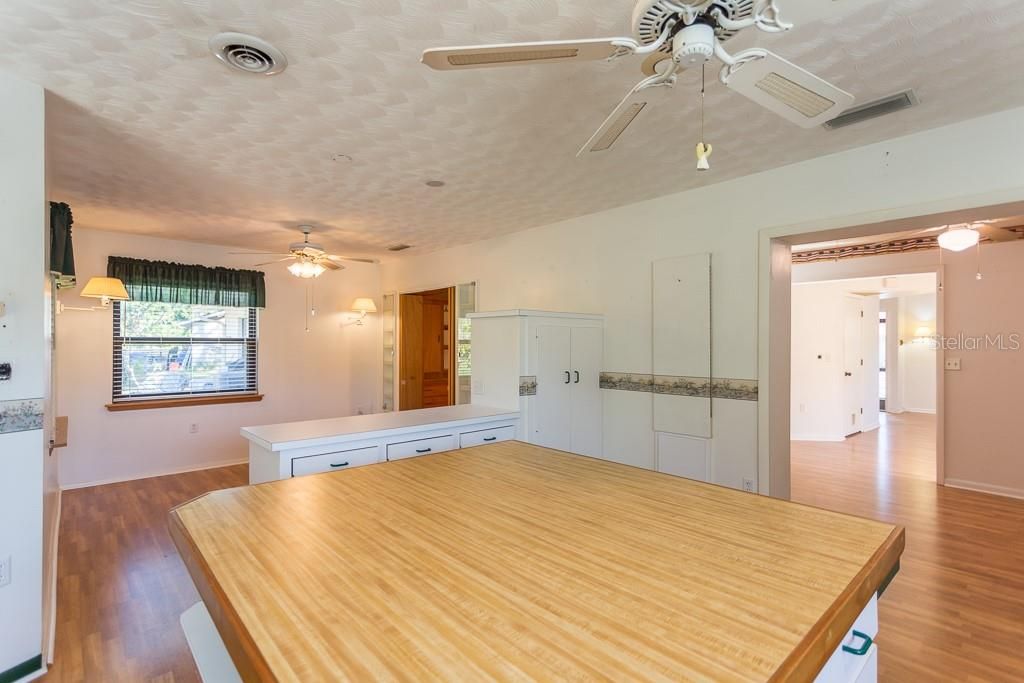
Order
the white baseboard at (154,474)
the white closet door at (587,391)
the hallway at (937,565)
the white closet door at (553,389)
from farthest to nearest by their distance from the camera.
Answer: the white baseboard at (154,474) < the white closet door at (587,391) < the white closet door at (553,389) < the hallway at (937,565)

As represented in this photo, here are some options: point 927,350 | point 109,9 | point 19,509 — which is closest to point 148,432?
point 19,509

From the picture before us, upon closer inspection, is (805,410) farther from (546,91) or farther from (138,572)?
(138,572)

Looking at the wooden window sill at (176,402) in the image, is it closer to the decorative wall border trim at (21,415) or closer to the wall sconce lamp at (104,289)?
the wall sconce lamp at (104,289)

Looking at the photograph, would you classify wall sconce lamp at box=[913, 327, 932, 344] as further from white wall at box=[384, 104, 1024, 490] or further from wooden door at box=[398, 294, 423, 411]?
wooden door at box=[398, 294, 423, 411]

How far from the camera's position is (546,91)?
7.06 feet

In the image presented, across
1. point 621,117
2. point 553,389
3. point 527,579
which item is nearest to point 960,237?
point 553,389

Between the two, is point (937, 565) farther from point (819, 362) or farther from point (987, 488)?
point (819, 362)

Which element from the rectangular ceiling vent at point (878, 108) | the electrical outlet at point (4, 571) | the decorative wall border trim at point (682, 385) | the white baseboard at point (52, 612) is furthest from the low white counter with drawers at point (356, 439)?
the rectangular ceiling vent at point (878, 108)

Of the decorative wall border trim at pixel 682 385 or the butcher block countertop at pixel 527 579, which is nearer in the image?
the butcher block countertop at pixel 527 579

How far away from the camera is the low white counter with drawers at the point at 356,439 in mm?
2369

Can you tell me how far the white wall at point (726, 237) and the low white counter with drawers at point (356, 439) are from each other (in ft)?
4.60

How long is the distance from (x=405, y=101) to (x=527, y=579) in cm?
214

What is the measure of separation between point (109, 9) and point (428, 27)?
3.50ft

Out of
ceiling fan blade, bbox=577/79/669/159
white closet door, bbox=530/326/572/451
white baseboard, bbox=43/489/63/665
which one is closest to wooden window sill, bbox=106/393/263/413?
white baseboard, bbox=43/489/63/665
